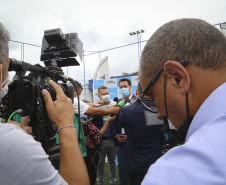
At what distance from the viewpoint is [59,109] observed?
3.69 ft

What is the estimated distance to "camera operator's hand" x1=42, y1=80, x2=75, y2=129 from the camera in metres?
1.10

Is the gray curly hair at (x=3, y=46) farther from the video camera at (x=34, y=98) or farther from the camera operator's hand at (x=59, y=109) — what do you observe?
the camera operator's hand at (x=59, y=109)

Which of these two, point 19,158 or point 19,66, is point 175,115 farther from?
point 19,66

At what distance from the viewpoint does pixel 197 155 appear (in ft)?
1.19

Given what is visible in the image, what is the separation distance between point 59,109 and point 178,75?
764 millimetres

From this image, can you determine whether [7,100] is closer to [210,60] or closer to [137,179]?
[210,60]

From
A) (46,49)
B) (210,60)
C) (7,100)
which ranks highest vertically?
(46,49)

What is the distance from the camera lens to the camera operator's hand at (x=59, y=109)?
1.10 meters

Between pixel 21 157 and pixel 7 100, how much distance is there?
2.19 feet

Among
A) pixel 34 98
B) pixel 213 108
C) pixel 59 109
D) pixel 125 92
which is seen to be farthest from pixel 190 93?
pixel 125 92


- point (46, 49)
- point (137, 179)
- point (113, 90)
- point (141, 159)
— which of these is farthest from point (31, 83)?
point (113, 90)

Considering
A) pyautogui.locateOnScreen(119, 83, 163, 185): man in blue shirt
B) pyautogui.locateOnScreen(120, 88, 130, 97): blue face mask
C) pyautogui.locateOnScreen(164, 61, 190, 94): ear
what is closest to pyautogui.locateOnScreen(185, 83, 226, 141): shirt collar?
pyautogui.locateOnScreen(164, 61, 190, 94): ear

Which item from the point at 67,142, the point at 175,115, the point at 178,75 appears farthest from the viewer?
the point at 67,142

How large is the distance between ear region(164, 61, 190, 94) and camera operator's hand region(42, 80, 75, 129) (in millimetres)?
708
